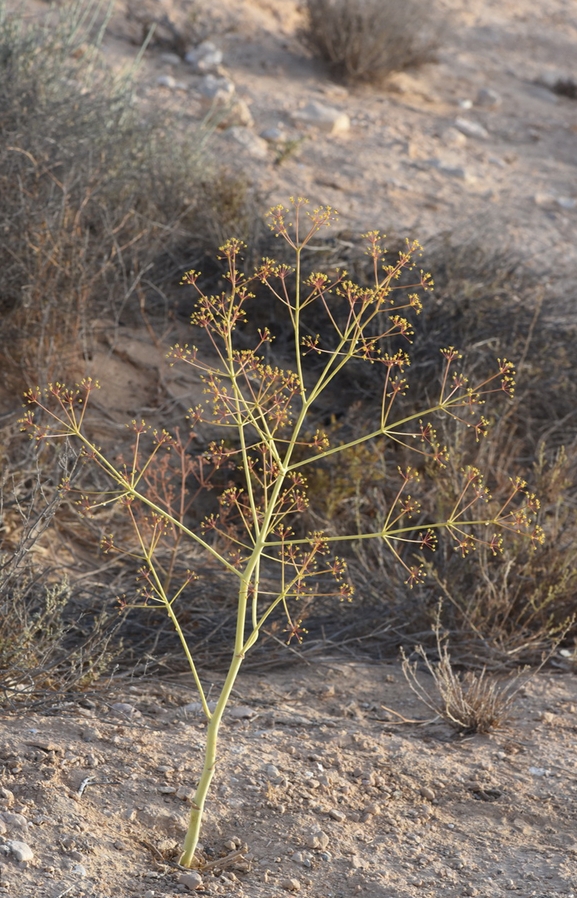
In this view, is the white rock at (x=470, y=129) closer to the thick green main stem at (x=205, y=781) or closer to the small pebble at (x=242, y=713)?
the small pebble at (x=242, y=713)

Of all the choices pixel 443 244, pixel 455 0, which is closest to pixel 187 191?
pixel 443 244

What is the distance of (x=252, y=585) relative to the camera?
2428mm

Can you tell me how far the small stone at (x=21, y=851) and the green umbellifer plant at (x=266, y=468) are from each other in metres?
0.36

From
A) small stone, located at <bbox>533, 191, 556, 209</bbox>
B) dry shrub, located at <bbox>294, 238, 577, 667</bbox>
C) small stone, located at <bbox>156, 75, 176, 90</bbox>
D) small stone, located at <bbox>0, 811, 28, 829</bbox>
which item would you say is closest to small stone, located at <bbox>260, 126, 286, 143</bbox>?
small stone, located at <bbox>156, 75, 176, 90</bbox>

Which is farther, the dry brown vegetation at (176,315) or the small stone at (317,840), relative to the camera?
the dry brown vegetation at (176,315)

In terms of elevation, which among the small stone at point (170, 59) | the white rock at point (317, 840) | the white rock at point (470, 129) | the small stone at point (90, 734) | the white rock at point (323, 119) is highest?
the white rock at point (470, 129)

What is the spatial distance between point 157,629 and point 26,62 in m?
3.96

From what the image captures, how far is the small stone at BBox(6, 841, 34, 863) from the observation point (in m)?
2.31

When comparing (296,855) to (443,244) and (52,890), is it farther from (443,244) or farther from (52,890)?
(443,244)

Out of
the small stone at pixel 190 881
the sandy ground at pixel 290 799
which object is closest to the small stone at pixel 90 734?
the sandy ground at pixel 290 799

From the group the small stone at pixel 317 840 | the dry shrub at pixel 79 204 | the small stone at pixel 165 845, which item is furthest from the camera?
the dry shrub at pixel 79 204

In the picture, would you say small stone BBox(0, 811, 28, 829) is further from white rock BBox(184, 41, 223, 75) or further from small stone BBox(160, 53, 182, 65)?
small stone BBox(160, 53, 182, 65)

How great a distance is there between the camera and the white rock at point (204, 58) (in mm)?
9961

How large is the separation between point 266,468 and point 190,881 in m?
1.08
